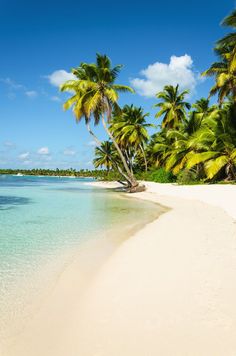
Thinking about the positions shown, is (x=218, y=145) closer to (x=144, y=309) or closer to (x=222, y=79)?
(x=222, y=79)

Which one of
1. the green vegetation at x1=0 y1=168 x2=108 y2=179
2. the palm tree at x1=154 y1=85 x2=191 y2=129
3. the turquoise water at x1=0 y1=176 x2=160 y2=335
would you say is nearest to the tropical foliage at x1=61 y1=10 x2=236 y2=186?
the palm tree at x1=154 y1=85 x2=191 y2=129

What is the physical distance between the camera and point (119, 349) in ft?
8.42

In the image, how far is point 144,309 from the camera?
3273mm

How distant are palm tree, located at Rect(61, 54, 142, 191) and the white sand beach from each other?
2022cm

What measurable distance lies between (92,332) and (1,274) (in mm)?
2392

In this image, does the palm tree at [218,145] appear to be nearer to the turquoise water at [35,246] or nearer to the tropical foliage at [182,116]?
the tropical foliage at [182,116]

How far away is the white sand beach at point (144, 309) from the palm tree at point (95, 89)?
20.2 meters

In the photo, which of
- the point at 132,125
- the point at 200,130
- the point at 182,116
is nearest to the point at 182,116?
the point at 182,116

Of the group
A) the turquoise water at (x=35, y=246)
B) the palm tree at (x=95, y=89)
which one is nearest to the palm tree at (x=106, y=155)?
the palm tree at (x=95, y=89)

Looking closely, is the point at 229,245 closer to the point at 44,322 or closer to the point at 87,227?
the point at 44,322

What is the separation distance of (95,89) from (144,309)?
23.1m

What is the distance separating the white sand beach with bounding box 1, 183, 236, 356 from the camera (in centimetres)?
261

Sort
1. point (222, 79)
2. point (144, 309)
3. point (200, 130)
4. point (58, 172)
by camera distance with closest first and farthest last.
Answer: point (144, 309), point (222, 79), point (200, 130), point (58, 172)

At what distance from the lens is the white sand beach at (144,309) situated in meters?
2.61
